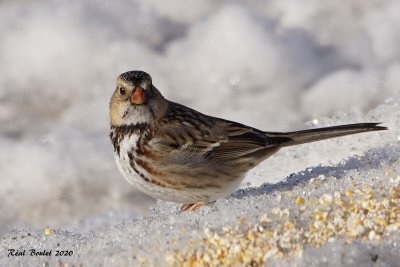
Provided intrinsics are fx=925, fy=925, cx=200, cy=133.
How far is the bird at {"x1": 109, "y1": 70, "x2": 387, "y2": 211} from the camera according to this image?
6145 mm

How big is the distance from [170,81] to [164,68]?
0.31 m

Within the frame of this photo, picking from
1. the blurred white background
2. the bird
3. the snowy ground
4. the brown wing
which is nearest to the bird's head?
the bird

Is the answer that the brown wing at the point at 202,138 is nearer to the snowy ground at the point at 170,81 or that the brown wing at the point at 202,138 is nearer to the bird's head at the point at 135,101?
the bird's head at the point at 135,101

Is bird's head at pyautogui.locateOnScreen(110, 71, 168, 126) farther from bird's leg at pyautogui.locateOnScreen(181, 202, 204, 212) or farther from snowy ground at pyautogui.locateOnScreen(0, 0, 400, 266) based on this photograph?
snowy ground at pyautogui.locateOnScreen(0, 0, 400, 266)

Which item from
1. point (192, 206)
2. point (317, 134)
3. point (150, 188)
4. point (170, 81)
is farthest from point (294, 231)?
point (170, 81)

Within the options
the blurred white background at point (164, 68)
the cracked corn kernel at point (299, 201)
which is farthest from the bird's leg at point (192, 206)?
the blurred white background at point (164, 68)

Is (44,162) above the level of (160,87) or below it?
below

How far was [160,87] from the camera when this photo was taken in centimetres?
1087

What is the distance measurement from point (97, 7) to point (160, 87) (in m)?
1.88

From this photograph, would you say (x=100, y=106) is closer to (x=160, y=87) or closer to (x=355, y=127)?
(x=160, y=87)

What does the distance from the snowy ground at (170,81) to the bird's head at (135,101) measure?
81cm

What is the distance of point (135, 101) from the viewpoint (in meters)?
6.32

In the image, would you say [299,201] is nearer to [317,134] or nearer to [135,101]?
[317,134]

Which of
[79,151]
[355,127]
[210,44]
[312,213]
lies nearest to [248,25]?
[210,44]
